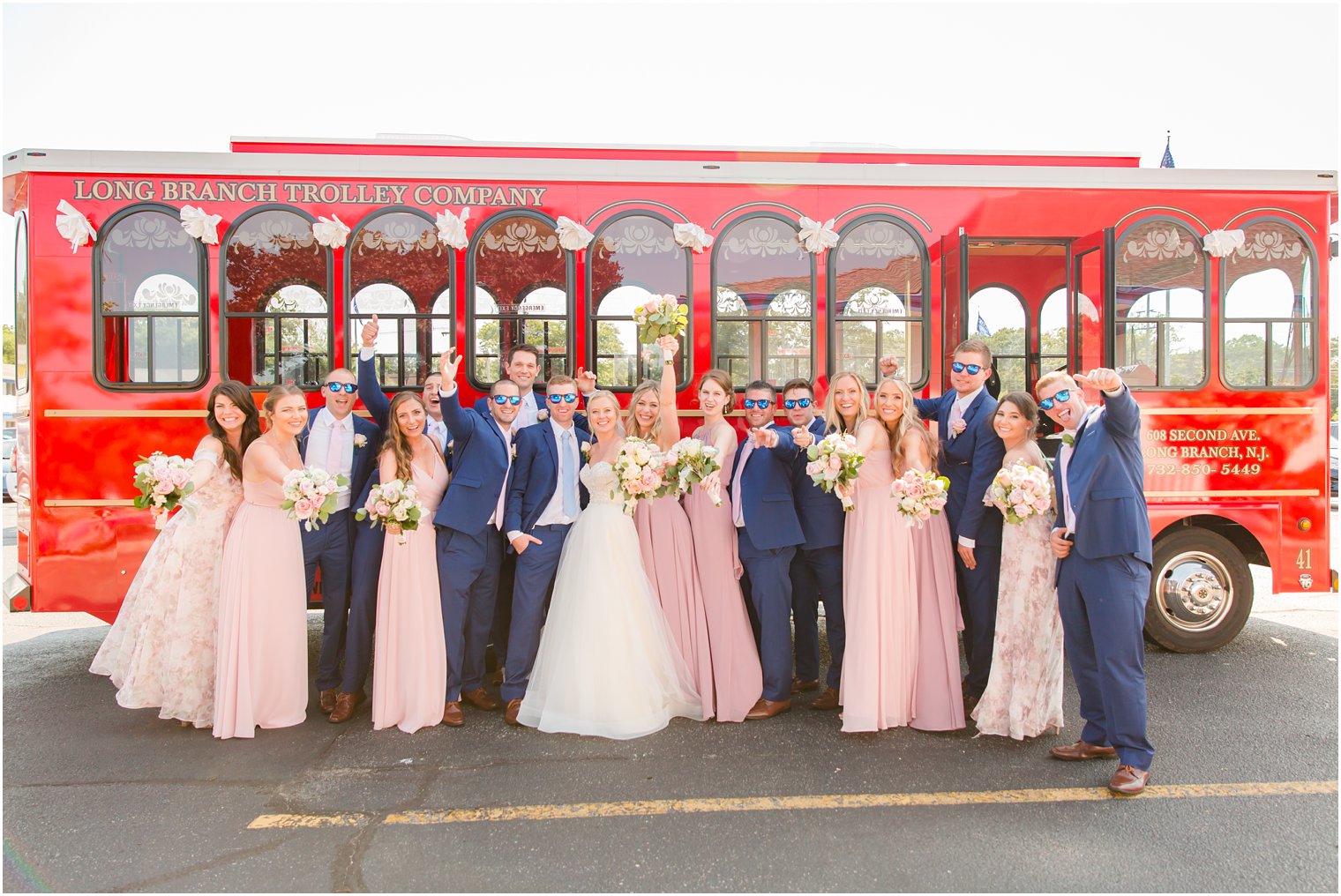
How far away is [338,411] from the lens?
16.2ft

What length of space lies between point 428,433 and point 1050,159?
4.93m

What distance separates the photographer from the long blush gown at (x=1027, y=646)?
431cm

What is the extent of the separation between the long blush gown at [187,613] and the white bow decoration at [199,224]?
4.99 feet

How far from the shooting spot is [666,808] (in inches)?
144

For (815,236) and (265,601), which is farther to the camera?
(815,236)

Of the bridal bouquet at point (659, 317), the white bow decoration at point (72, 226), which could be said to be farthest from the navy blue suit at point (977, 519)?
the white bow decoration at point (72, 226)

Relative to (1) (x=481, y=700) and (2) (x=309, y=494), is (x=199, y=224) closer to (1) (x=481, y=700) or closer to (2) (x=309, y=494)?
(2) (x=309, y=494)

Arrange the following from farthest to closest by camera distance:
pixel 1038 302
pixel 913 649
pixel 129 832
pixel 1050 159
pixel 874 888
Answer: pixel 1038 302 → pixel 1050 159 → pixel 913 649 → pixel 129 832 → pixel 874 888

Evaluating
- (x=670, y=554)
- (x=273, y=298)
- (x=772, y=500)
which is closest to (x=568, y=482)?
(x=670, y=554)

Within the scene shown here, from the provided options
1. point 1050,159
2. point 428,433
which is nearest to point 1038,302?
point 1050,159

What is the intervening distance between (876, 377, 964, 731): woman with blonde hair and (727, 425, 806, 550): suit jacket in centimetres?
61

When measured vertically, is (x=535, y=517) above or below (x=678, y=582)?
above

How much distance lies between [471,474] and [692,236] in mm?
2181

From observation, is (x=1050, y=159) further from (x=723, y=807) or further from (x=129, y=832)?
(x=129, y=832)
